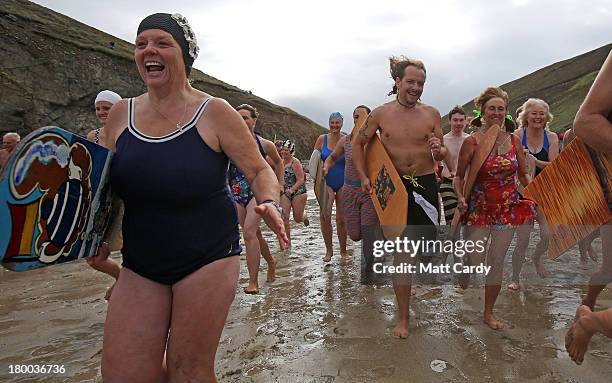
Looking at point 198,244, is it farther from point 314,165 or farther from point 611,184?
point 314,165

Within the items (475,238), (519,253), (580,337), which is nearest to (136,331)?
(580,337)

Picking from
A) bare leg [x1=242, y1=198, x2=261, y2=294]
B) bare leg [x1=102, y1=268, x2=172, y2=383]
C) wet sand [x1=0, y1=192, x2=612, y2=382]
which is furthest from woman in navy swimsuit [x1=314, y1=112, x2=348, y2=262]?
bare leg [x1=102, y1=268, x2=172, y2=383]

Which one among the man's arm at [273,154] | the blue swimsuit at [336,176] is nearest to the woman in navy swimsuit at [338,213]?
the blue swimsuit at [336,176]

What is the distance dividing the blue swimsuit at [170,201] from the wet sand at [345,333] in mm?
1204

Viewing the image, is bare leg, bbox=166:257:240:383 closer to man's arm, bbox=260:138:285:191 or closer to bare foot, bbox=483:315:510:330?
bare foot, bbox=483:315:510:330

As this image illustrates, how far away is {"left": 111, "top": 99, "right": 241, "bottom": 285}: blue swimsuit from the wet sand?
1204mm

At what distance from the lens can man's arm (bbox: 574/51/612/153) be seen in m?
1.61

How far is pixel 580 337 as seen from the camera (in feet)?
5.43

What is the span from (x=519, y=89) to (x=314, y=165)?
79.8 metres

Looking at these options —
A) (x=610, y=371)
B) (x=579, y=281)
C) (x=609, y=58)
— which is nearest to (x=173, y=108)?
(x=609, y=58)

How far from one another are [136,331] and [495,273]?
2.82 metres

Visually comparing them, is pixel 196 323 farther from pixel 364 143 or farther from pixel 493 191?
pixel 493 191

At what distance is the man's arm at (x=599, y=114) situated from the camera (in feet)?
5.27

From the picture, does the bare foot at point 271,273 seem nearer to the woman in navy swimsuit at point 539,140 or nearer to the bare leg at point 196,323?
the woman in navy swimsuit at point 539,140
